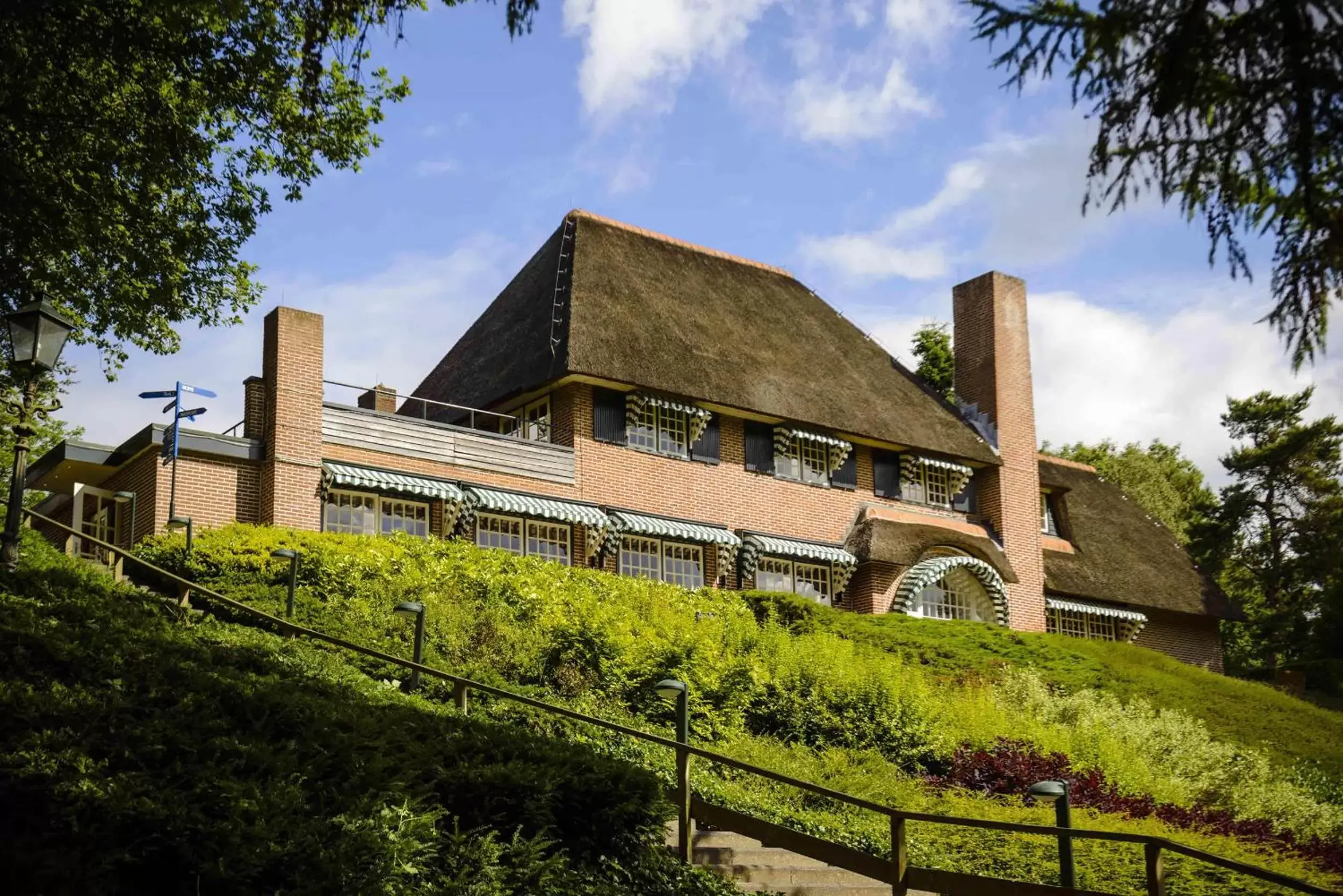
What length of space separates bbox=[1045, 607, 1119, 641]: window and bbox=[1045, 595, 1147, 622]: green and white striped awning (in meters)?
0.10

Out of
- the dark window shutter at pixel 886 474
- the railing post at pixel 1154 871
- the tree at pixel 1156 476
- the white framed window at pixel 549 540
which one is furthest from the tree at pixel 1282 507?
the railing post at pixel 1154 871

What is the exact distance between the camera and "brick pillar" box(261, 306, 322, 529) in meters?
23.9

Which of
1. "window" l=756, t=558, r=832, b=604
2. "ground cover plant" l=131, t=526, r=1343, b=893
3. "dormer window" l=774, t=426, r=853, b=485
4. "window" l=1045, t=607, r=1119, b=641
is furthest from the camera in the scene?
"window" l=1045, t=607, r=1119, b=641

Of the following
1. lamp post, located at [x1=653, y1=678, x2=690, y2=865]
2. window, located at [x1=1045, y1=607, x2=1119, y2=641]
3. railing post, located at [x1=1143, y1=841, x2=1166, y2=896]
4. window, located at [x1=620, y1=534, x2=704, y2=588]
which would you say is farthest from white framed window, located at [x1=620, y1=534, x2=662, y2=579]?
railing post, located at [x1=1143, y1=841, x2=1166, y2=896]

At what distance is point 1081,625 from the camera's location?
36656 mm

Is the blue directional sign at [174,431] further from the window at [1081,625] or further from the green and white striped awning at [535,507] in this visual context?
the window at [1081,625]

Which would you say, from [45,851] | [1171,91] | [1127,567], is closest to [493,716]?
[45,851]

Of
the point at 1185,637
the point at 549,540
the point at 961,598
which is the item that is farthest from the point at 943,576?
the point at 1185,637

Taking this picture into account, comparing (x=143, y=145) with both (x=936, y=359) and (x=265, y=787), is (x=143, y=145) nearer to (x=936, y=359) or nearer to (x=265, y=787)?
(x=265, y=787)

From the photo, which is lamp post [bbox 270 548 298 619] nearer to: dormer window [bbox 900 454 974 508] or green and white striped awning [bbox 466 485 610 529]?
green and white striped awning [bbox 466 485 610 529]

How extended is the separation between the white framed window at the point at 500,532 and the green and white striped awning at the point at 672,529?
1917 mm

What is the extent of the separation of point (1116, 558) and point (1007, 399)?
19.4 feet

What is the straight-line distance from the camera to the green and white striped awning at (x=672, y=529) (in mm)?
27812

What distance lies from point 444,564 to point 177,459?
4805mm
